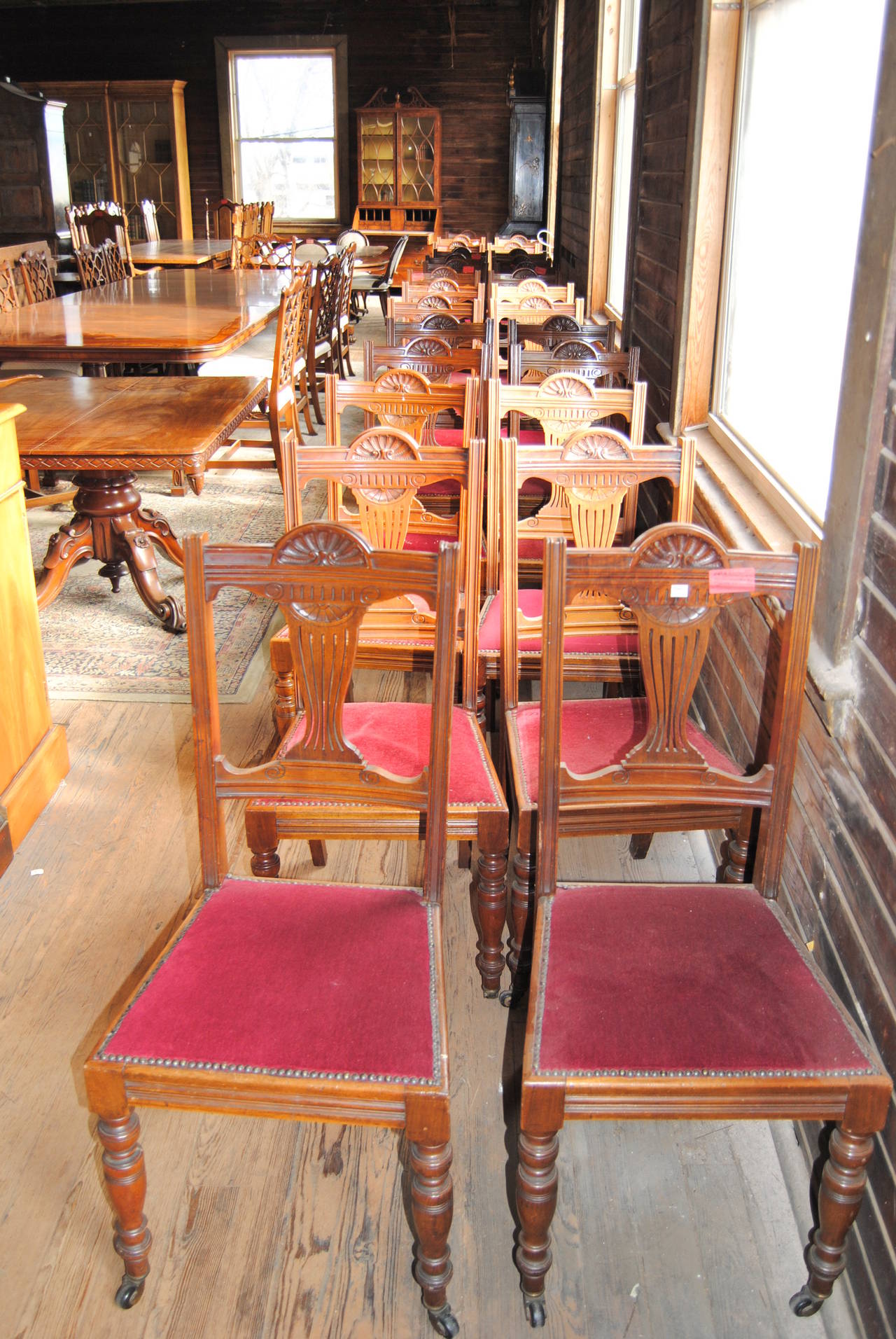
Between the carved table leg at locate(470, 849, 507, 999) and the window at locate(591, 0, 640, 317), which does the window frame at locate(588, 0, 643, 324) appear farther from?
the carved table leg at locate(470, 849, 507, 999)

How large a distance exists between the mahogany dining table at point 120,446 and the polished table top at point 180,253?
4480mm

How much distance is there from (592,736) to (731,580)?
1.74 feet

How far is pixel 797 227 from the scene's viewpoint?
218 centimetres

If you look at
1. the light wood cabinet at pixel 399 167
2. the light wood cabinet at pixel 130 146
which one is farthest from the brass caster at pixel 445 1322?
the light wood cabinet at pixel 130 146

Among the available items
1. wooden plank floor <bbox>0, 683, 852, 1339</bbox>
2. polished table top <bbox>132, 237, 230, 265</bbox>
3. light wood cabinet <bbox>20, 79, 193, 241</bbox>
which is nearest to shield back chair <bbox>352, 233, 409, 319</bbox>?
polished table top <bbox>132, 237, 230, 265</bbox>

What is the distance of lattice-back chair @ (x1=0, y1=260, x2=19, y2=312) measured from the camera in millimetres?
4934

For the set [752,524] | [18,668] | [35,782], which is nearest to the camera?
[752,524]

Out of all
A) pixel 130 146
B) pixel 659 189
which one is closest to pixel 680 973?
pixel 659 189

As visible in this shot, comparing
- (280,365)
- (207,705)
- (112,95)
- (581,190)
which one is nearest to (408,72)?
(112,95)

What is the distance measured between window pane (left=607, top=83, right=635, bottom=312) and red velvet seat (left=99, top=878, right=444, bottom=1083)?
4023 mm

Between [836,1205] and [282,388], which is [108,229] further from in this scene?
[836,1205]

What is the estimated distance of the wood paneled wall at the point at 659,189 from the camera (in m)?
3.11

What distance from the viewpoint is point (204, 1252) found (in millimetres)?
1478

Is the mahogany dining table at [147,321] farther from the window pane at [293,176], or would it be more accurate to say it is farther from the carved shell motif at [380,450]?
the window pane at [293,176]
